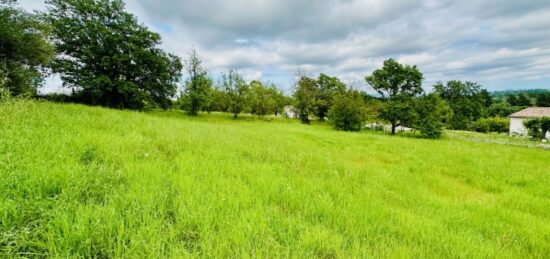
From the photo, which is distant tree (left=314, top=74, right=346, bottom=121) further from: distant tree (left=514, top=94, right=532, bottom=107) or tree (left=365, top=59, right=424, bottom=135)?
distant tree (left=514, top=94, right=532, bottom=107)

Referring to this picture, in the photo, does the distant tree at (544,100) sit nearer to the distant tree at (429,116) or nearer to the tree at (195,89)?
the distant tree at (429,116)

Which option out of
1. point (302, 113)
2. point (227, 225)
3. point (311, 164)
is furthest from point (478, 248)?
point (302, 113)

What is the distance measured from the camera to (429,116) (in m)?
34.2

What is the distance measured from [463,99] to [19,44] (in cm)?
9456

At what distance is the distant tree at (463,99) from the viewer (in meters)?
71.9

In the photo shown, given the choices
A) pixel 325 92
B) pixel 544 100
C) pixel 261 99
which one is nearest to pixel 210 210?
pixel 261 99

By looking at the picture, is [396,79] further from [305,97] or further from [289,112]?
[289,112]

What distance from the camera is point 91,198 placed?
2715 mm

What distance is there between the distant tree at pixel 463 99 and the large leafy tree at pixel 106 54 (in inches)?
3047

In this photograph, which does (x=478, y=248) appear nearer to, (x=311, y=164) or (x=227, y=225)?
(x=227, y=225)

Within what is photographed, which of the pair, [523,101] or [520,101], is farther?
[520,101]

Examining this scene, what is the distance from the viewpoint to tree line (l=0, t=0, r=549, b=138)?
45.0 ft

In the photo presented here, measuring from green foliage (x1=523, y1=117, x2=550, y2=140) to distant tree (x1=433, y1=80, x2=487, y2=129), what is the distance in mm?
27960

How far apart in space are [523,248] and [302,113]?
47.9m
